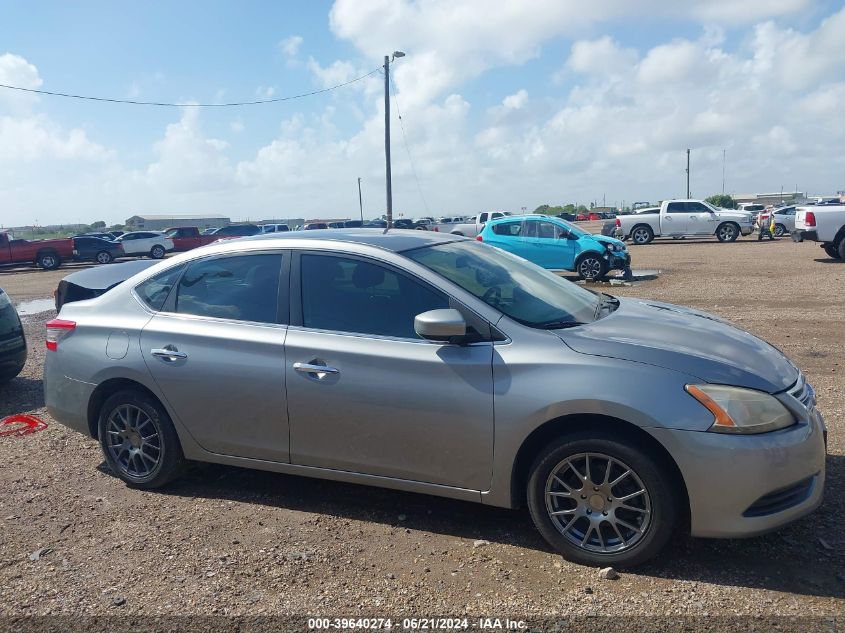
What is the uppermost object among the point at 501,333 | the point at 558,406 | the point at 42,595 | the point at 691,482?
the point at 501,333

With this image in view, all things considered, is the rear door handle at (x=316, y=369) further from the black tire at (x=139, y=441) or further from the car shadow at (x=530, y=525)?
the black tire at (x=139, y=441)

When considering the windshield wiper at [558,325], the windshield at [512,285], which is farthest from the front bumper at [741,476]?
the windshield at [512,285]

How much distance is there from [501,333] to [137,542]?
7.90 ft

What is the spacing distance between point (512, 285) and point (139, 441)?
2.67 m

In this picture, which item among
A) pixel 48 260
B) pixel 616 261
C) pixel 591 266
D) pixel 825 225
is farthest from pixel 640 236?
pixel 48 260

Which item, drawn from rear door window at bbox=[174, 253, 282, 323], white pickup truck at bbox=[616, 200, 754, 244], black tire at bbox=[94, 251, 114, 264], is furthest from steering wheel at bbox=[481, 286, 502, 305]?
black tire at bbox=[94, 251, 114, 264]

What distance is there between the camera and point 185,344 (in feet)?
14.5

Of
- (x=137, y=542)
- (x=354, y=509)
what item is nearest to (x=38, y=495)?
(x=137, y=542)

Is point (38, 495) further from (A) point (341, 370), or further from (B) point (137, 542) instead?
(A) point (341, 370)

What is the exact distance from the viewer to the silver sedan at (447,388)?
3336 mm

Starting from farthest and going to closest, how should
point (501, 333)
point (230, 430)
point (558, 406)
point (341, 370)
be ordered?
point (230, 430) < point (341, 370) < point (501, 333) < point (558, 406)

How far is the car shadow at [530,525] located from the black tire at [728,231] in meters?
26.7

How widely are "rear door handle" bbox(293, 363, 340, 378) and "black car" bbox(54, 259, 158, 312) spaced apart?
2.43 m

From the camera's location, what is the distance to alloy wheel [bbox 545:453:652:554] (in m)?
3.42
